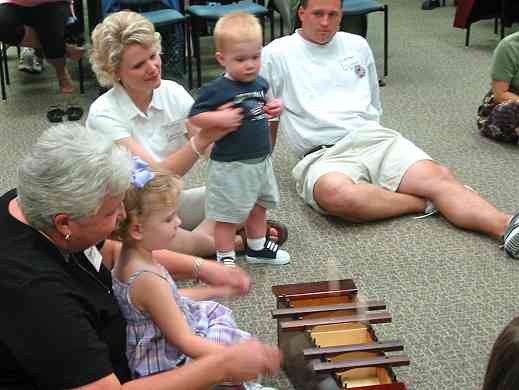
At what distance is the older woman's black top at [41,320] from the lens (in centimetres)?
126

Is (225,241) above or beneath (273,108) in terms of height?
beneath

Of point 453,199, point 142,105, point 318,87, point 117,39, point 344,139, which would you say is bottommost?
point 453,199

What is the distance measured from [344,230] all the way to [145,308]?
1342 millimetres

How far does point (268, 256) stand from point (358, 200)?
0.43 metres

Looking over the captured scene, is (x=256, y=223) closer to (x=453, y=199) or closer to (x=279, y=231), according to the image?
(x=279, y=231)

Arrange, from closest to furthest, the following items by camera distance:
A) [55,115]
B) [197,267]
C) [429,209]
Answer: [197,267], [429,209], [55,115]

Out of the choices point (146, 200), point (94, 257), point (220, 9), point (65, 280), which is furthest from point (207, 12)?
point (65, 280)

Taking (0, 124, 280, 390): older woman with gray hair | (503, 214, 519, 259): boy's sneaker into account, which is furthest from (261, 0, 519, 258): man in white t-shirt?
(0, 124, 280, 390): older woman with gray hair

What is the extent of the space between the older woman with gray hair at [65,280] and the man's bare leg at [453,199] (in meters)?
1.50

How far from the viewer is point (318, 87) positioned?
119 inches

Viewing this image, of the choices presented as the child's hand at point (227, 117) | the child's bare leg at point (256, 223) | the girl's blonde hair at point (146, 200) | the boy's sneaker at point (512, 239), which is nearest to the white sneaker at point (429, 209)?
the boy's sneaker at point (512, 239)

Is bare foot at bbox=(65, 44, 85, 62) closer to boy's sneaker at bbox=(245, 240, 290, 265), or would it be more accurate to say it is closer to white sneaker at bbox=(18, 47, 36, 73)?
white sneaker at bbox=(18, 47, 36, 73)

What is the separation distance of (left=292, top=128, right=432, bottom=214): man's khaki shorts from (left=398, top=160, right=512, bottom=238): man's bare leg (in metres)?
0.05

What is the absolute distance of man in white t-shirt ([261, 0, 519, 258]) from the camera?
2846 mm
